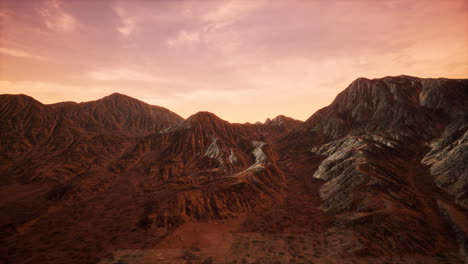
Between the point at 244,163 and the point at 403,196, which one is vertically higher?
the point at 244,163

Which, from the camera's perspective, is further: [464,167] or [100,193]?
[100,193]

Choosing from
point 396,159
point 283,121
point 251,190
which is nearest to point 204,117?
point 251,190

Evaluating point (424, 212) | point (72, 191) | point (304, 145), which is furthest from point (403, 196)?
point (72, 191)

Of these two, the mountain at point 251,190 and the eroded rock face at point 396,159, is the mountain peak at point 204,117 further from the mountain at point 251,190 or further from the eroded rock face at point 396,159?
the eroded rock face at point 396,159

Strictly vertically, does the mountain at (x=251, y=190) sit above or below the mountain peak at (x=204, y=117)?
below

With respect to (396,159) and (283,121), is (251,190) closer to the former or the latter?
(396,159)

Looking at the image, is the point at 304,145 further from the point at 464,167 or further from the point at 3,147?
the point at 3,147

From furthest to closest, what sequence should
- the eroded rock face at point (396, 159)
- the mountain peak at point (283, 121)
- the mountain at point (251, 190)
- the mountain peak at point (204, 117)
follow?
1. the mountain peak at point (283, 121)
2. the mountain peak at point (204, 117)
3. the eroded rock face at point (396, 159)
4. the mountain at point (251, 190)

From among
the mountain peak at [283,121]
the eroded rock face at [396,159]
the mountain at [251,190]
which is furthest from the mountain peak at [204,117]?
the mountain peak at [283,121]
